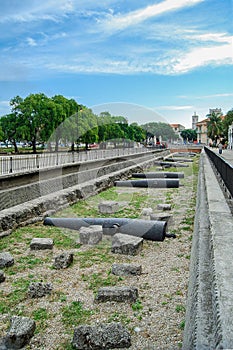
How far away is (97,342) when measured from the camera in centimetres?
325

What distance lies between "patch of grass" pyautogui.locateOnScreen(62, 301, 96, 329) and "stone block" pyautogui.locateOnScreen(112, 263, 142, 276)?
3.10ft

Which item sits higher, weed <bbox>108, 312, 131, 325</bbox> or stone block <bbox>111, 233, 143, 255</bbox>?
stone block <bbox>111, 233, 143, 255</bbox>

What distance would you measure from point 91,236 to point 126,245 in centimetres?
81

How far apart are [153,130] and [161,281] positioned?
99.7 m

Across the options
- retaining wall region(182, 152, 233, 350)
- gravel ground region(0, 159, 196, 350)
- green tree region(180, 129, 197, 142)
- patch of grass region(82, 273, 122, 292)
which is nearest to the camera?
retaining wall region(182, 152, 233, 350)

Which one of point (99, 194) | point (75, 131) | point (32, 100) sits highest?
point (32, 100)

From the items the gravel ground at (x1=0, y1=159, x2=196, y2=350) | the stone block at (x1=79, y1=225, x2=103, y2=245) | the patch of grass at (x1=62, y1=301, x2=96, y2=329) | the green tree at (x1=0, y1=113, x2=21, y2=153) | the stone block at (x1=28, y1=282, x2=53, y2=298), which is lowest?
the patch of grass at (x1=62, y1=301, x2=96, y2=329)

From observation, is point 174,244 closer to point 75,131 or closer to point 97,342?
point 97,342

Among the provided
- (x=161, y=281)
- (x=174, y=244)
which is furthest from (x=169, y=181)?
(x=161, y=281)

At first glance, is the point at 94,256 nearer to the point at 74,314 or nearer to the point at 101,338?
the point at 74,314

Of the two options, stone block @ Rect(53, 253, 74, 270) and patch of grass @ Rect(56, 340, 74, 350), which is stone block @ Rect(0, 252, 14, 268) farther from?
patch of grass @ Rect(56, 340, 74, 350)

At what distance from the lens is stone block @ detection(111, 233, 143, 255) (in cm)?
604

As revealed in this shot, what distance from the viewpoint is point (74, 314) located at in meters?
4.04

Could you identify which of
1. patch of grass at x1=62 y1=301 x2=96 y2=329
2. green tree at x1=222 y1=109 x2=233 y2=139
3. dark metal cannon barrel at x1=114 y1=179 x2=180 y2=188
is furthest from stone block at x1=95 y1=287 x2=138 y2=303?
green tree at x1=222 y1=109 x2=233 y2=139
